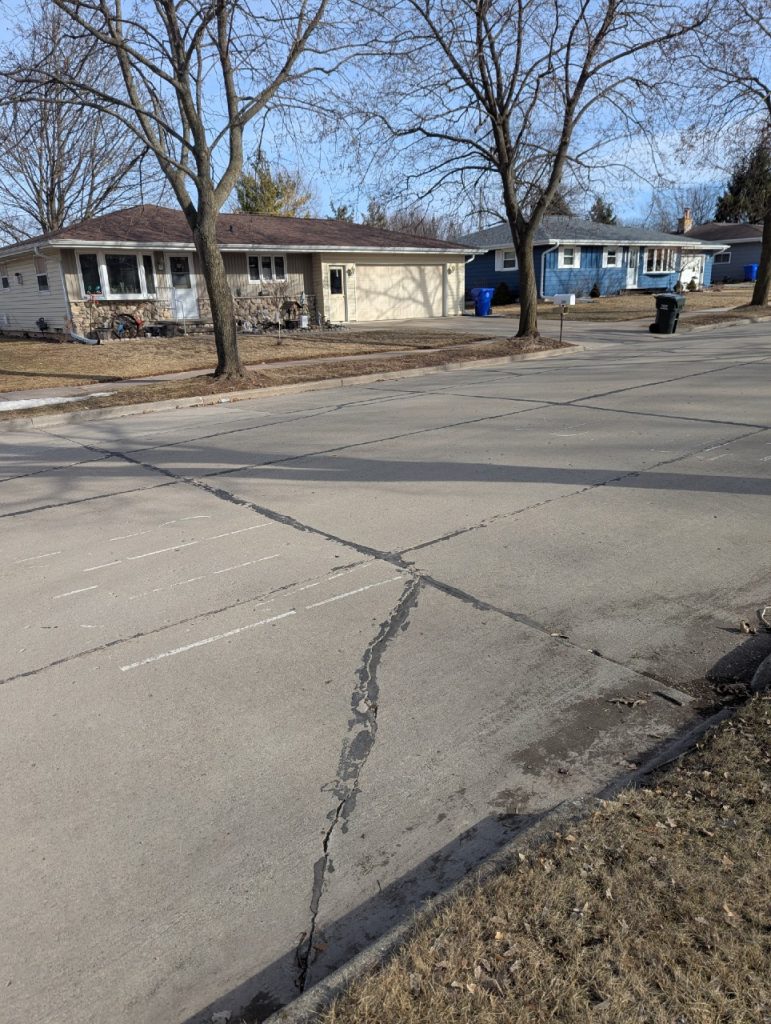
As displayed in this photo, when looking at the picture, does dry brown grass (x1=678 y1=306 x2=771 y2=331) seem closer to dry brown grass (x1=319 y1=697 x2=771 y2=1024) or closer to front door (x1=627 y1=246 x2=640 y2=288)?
front door (x1=627 y1=246 x2=640 y2=288)

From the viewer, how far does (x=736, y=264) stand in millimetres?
56250

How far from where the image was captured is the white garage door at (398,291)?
30859 millimetres

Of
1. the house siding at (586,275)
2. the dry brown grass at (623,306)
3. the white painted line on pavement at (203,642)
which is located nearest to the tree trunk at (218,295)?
the white painted line on pavement at (203,642)

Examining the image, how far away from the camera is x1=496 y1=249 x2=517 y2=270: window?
3897 cm

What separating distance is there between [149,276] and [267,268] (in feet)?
15.6

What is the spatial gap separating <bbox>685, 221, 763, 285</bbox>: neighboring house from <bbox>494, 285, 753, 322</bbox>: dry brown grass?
1256 centimetres

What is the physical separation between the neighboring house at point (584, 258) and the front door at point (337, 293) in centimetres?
Result: 1125

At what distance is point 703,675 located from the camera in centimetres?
393

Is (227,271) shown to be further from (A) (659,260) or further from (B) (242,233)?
(A) (659,260)

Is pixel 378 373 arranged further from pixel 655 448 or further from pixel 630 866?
pixel 630 866

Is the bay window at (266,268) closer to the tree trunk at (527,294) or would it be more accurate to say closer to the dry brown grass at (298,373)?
the dry brown grass at (298,373)

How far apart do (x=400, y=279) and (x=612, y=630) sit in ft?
95.8

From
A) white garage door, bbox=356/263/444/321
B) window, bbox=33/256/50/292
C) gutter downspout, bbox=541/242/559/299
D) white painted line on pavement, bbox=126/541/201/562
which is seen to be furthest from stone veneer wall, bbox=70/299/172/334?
white painted line on pavement, bbox=126/541/201/562

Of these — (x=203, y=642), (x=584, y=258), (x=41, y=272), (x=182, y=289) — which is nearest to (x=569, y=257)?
(x=584, y=258)
